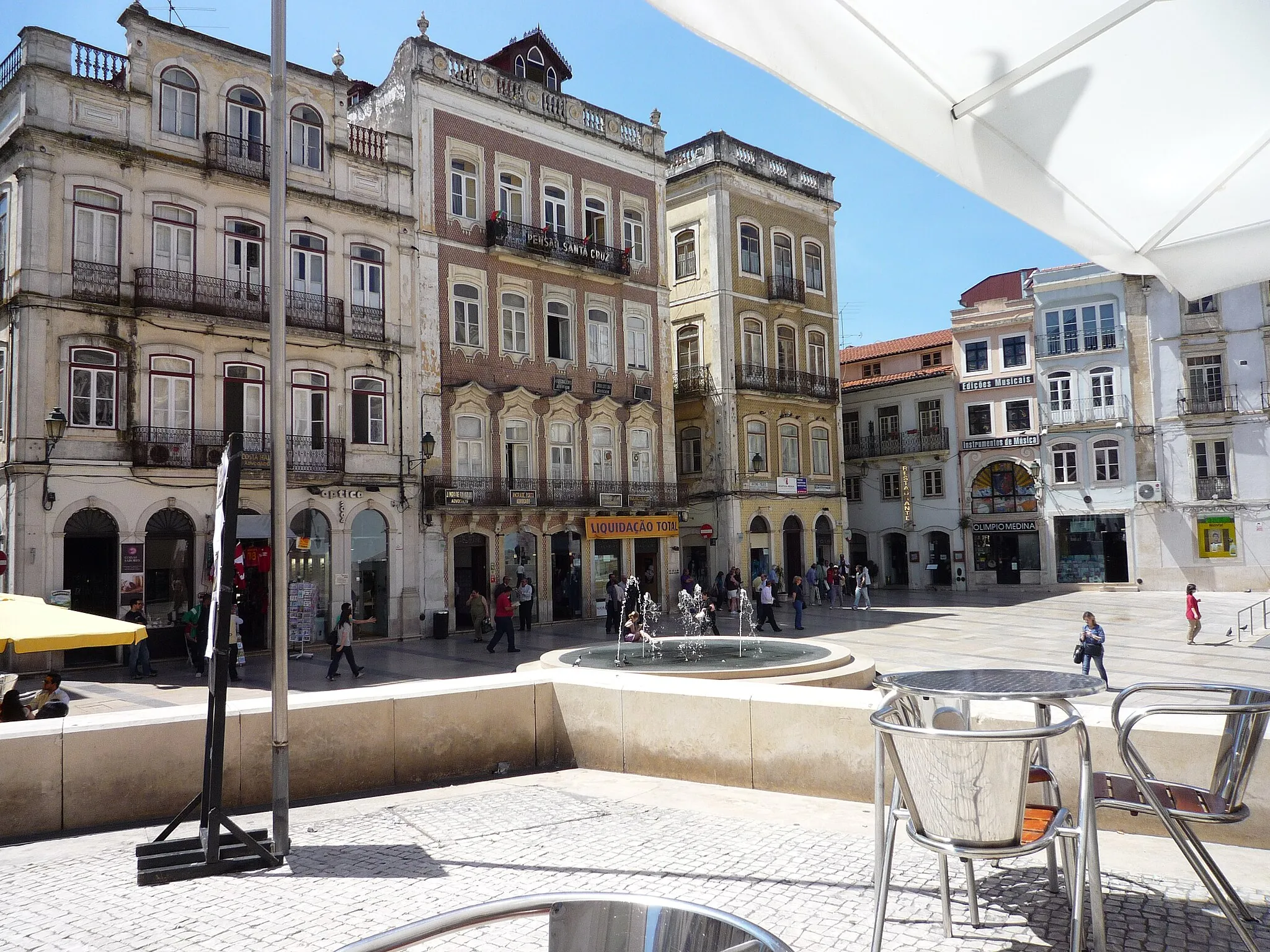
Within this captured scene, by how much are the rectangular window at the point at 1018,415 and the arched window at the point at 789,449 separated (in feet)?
41.7

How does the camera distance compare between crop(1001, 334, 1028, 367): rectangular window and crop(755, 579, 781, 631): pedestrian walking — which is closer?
crop(755, 579, 781, 631): pedestrian walking

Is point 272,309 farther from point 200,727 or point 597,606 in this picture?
point 597,606

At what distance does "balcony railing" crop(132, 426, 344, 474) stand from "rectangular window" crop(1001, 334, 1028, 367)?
33533 millimetres

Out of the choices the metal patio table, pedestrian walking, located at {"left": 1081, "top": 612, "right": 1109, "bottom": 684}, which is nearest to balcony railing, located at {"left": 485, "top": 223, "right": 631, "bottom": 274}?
pedestrian walking, located at {"left": 1081, "top": 612, "right": 1109, "bottom": 684}

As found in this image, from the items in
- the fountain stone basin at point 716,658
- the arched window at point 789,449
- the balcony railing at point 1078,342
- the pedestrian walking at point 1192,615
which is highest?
the balcony railing at point 1078,342

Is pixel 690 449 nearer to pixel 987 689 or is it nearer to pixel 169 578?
pixel 169 578

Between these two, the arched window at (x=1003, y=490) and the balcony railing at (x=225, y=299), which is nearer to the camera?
the balcony railing at (x=225, y=299)

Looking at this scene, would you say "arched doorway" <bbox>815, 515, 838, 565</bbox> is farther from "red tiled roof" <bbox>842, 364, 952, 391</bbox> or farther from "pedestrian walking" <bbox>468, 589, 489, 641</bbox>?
"pedestrian walking" <bbox>468, 589, 489, 641</bbox>

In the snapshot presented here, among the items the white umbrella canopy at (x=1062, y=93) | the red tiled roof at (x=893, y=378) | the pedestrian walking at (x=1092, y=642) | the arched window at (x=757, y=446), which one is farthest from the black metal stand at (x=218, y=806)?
the red tiled roof at (x=893, y=378)

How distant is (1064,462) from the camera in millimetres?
44438

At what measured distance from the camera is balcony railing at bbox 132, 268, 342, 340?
73.6ft

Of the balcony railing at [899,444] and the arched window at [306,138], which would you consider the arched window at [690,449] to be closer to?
the balcony railing at [899,444]

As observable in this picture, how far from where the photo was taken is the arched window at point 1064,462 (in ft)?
145

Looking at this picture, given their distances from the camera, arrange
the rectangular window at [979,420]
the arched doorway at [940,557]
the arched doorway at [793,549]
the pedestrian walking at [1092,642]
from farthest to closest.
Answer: the arched doorway at [940,557] < the rectangular window at [979,420] < the arched doorway at [793,549] < the pedestrian walking at [1092,642]
